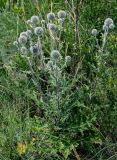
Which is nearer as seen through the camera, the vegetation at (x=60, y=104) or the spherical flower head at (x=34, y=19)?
the vegetation at (x=60, y=104)

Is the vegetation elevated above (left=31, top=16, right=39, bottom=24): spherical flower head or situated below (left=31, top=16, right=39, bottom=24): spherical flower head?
below

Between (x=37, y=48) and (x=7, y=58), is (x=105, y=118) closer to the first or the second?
(x=37, y=48)

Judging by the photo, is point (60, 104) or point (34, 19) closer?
point (60, 104)

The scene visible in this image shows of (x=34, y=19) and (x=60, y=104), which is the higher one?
(x=34, y=19)

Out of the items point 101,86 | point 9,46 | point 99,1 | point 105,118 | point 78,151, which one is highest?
point 99,1

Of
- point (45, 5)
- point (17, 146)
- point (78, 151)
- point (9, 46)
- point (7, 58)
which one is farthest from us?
point (45, 5)

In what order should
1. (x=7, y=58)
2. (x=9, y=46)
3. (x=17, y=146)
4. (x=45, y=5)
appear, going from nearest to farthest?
1. (x=17, y=146)
2. (x=7, y=58)
3. (x=9, y=46)
4. (x=45, y=5)

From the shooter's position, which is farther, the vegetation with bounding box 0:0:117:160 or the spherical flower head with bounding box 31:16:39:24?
the spherical flower head with bounding box 31:16:39:24

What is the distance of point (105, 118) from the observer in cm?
246

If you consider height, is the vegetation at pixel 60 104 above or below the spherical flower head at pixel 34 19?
below

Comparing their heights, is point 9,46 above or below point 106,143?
above

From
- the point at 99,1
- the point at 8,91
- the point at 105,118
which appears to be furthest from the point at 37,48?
the point at 99,1

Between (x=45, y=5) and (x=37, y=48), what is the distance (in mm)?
972

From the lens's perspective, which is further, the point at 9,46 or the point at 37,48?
the point at 9,46
